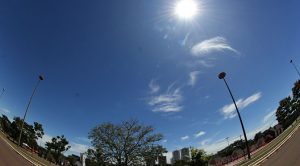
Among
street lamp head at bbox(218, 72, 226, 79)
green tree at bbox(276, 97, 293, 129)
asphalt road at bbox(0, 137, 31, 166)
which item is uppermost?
street lamp head at bbox(218, 72, 226, 79)

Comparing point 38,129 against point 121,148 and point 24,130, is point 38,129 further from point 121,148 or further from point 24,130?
point 121,148

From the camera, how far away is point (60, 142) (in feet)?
95.1

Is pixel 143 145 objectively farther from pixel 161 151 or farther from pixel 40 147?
pixel 40 147

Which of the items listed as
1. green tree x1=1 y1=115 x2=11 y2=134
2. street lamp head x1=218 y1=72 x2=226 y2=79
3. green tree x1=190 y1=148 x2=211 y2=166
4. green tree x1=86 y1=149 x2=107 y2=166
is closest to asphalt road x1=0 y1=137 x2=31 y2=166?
A: green tree x1=1 y1=115 x2=11 y2=134

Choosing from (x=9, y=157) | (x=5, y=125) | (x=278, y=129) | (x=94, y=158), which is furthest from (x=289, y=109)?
(x=94, y=158)

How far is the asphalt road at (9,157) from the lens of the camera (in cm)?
1072

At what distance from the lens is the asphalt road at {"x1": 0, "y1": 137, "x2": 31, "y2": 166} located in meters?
10.7

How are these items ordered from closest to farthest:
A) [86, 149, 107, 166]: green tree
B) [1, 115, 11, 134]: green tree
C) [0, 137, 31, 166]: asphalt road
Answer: [0, 137, 31, 166]: asphalt road → [1, 115, 11, 134]: green tree → [86, 149, 107, 166]: green tree

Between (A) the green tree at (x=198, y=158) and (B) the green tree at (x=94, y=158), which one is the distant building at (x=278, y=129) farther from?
(B) the green tree at (x=94, y=158)

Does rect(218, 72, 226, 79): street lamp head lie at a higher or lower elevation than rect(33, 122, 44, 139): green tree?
higher

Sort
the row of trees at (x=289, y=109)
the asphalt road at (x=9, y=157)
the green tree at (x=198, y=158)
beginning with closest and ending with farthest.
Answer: the asphalt road at (x=9, y=157), the row of trees at (x=289, y=109), the green tree at (x=198, y=158)

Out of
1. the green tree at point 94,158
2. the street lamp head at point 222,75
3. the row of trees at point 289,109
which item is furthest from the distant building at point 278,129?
the green tree at point 94,158

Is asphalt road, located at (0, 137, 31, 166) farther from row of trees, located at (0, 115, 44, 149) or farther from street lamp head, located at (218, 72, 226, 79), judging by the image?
street lamp head, located at (218, 72, 226, 79)

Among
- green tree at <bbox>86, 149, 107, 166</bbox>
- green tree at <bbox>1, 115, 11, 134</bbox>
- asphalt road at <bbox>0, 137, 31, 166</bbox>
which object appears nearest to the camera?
asphalt road at <bbox>0, 137, 31, 166</bbox>
